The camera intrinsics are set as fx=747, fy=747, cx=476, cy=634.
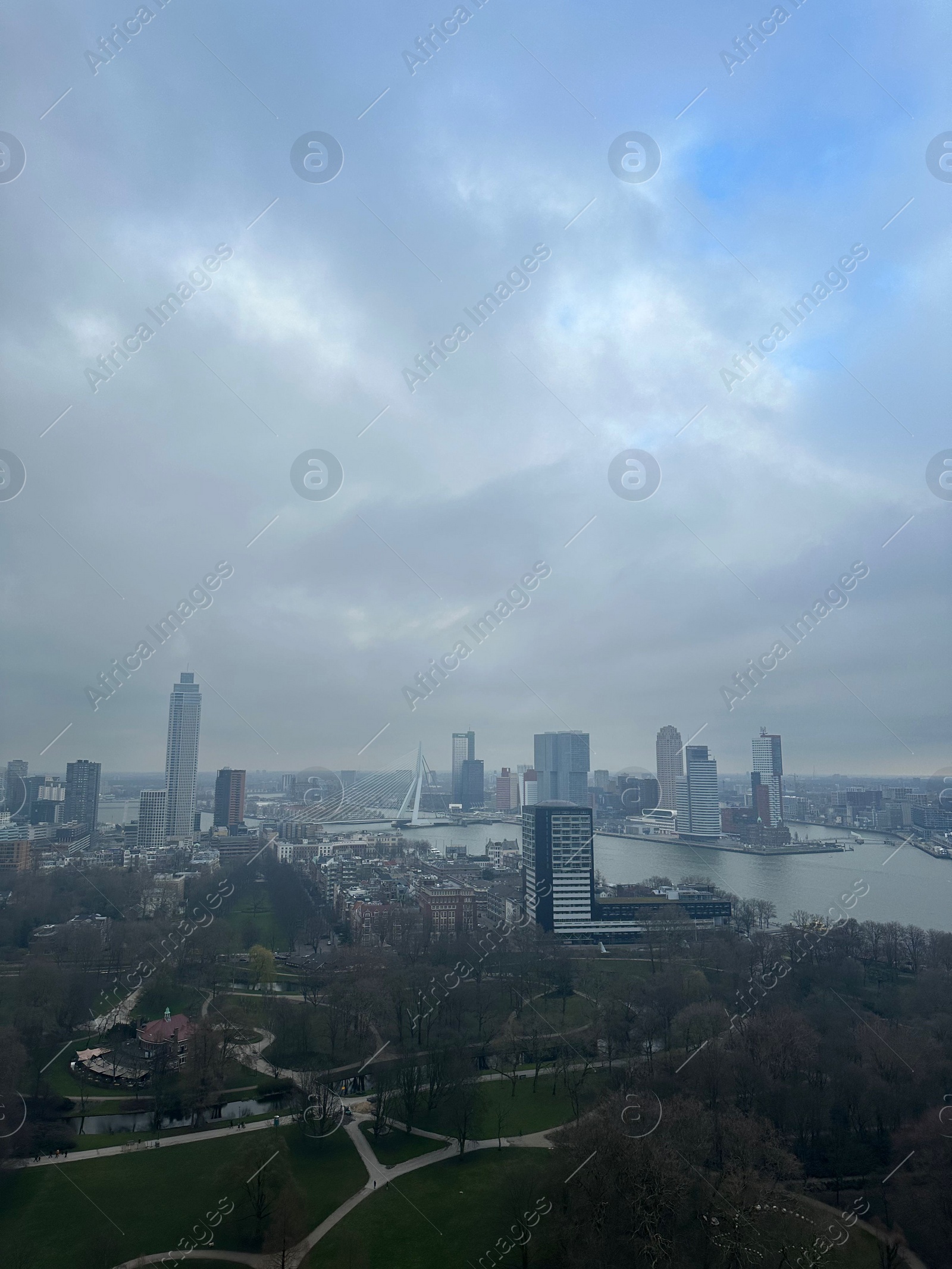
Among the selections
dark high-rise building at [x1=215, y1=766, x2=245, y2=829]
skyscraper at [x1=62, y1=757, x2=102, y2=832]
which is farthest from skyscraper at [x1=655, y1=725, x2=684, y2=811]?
skyscraper at [x1=62, y1=757, x2=102, y2=832]

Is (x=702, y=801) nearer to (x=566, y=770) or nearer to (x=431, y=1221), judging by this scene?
(x=566, y=770)

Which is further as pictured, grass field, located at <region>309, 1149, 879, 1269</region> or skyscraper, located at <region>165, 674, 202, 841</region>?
skyscraper, located at <region>165, 674, 202, 841</region>

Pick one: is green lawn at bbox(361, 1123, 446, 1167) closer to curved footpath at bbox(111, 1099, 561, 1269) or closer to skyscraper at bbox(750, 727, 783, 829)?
curved footpath at bbox(111, 1099, 561, 1269)

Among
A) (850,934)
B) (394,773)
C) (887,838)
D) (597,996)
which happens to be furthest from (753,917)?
(394,773)

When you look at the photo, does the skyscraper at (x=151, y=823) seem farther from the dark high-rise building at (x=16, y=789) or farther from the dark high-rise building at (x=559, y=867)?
the dark high-rise building at (x=559, y=867)

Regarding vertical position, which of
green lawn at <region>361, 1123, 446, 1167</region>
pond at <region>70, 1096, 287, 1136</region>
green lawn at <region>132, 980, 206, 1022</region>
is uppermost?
green lawn at <region>132, 980, 206, 1022</region>

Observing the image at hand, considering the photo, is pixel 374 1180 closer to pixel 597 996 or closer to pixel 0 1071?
pixel 0 1071

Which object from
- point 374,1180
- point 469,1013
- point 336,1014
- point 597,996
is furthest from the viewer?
point 597,996
